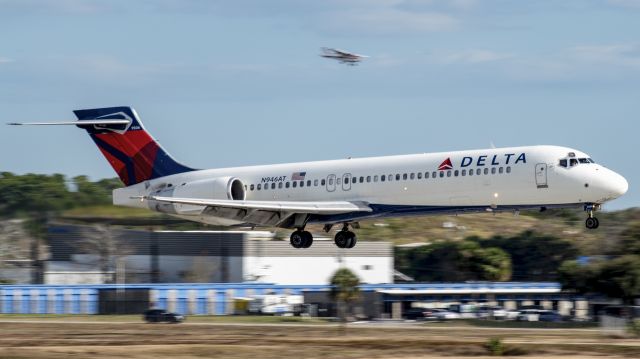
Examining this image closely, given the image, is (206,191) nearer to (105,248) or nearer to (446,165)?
(446,165)

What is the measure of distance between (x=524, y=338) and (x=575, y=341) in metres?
2.42

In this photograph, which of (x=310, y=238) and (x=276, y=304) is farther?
(x=276, y=304)

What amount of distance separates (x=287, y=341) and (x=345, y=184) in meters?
7.18

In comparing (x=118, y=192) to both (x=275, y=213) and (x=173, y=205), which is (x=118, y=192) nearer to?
(x=173, y=205)

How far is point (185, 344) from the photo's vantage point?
146 feet

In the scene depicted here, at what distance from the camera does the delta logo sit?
45062mm

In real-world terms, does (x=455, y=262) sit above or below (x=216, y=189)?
below

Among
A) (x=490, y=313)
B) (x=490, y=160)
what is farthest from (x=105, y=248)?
(x=490, y=160)

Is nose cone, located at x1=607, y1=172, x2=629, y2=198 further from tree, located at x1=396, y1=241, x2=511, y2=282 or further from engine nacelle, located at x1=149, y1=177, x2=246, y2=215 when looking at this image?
tree, located at x1=396, y1=241, x2=511, y2=282

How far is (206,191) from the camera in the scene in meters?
52.0

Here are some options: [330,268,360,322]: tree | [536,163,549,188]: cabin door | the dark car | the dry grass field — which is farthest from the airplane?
[330,268,360,322]: tree

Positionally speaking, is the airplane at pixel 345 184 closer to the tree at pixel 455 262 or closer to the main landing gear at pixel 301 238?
the main landing gear at pixel 301 238

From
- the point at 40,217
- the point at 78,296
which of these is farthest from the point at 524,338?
the point at 78,296

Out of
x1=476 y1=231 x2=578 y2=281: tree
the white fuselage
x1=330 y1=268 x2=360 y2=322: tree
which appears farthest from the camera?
x1=476 y1=231 x2=578 y2=281: tree
